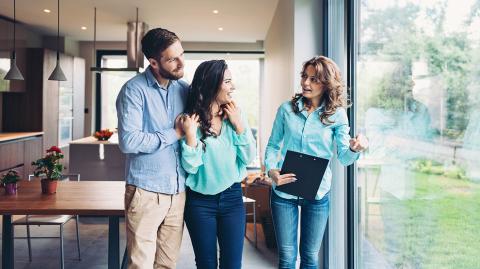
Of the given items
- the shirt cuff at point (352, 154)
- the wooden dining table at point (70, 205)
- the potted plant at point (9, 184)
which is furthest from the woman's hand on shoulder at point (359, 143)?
the potted plant at point (9, 184)

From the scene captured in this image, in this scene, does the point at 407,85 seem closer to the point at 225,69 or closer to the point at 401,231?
the point at 401,231

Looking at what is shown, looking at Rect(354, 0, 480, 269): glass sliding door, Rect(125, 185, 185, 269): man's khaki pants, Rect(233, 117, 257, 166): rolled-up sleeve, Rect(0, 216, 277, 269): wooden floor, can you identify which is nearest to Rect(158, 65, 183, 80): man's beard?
Rect(233, 117, 257, 166): rolled-up sleeve

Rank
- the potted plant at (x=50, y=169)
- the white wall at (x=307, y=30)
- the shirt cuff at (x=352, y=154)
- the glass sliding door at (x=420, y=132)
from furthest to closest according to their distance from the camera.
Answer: the white wall at (x=307, y=30)
the potted plant at (x=50, y=169)
the shirt cuff at (x=352, y=154)
the glass sliding door at (x=420, y=132)

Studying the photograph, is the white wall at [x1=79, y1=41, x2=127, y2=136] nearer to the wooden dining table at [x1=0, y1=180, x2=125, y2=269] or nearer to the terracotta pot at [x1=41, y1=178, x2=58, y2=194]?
the wooden dining table at [x1=0, y1=180, x2=125, y2=269]

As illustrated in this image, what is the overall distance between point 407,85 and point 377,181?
614mm

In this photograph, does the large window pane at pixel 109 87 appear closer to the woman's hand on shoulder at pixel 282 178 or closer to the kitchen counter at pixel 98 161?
the kitchen counter at pixel 98 161

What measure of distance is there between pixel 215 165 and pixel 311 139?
0.46m

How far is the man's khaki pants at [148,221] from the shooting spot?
1.57 m

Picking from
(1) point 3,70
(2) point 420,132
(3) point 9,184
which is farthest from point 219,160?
(1) point 3,70

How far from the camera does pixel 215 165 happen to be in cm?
163

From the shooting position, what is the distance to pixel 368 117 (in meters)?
2.38

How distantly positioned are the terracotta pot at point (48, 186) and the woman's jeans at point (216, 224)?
145 centimetres

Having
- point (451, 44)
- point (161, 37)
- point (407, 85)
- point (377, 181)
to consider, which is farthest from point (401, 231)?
point (161, 37)

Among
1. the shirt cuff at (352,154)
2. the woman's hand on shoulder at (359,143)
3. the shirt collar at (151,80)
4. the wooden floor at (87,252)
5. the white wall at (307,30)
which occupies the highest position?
the white wall at (307,30)
